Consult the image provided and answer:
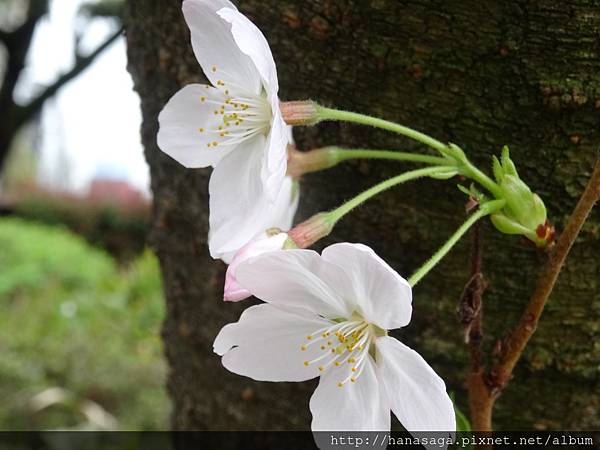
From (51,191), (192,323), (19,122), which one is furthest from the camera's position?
(51,191)

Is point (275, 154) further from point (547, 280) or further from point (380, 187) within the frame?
point (547, 280)

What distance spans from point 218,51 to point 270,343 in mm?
221

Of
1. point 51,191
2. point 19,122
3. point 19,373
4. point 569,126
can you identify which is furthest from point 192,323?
point 51,191

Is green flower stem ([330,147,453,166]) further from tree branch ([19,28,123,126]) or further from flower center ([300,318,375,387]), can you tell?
tree branch ([19,28,123,126])

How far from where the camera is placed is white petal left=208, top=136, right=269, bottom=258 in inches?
18.5

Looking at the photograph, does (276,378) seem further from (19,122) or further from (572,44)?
(19,122)

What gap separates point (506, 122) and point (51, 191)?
7.50 metres

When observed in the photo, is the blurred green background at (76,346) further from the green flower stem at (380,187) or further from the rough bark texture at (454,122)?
the green flower stem at (380,187)

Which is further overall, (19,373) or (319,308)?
(19,373)

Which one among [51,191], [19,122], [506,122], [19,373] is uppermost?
[506,122]

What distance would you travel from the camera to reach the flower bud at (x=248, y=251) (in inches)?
16.8

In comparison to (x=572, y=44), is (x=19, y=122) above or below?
below

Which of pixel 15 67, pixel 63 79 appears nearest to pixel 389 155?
pixel 63 79

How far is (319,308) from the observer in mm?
464
